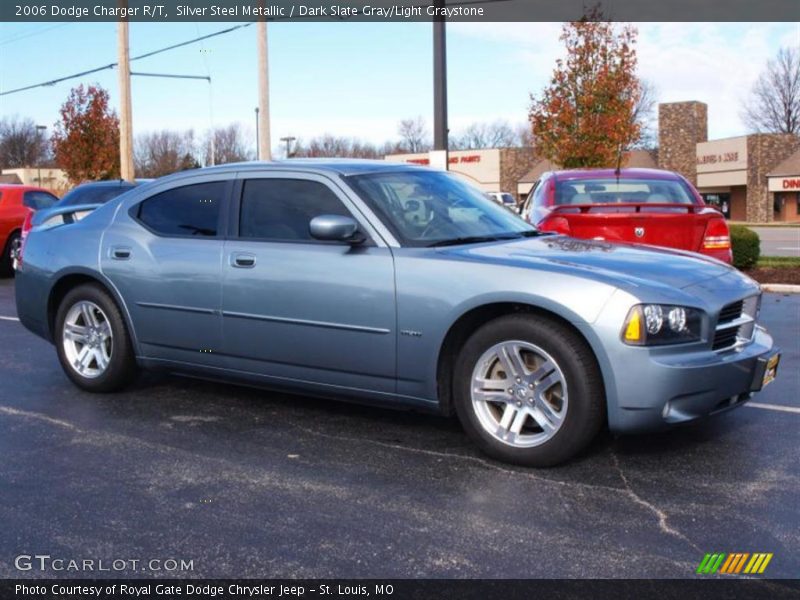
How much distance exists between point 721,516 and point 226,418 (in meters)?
3.01

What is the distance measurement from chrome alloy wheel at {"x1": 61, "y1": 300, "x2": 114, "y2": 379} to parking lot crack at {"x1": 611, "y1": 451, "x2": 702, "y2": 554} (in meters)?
3.52

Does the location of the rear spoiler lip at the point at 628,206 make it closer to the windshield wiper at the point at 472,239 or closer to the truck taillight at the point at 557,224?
the truck taillight at the point at 557,224

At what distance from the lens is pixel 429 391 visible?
4.72 m

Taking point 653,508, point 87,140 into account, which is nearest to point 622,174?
point 653,508

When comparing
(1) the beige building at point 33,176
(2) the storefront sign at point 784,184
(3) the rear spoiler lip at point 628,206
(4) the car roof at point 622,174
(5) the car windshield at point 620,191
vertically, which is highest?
(1) the beige building at point 33,176

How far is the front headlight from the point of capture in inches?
163

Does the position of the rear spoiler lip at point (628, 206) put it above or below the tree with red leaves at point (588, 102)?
below

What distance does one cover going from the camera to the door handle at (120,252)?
5.94 m

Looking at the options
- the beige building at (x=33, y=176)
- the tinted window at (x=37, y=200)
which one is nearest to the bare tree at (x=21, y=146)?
the beige building at (x=33, y=176)

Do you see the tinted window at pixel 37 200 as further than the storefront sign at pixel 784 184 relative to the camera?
No

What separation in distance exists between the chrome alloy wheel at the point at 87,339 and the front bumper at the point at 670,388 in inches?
141

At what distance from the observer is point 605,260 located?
15.2 ft

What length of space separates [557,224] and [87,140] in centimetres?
3439

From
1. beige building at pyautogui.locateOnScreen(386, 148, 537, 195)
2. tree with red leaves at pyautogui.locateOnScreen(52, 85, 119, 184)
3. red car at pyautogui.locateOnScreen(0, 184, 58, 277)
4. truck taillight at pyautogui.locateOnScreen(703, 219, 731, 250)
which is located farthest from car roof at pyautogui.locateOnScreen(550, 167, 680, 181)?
beige building at pyautogui.locateOnScreen(386, 148, 537, 195)
